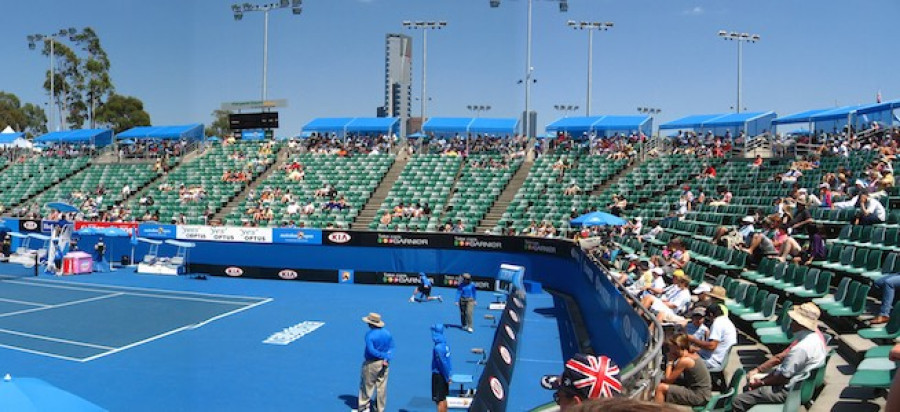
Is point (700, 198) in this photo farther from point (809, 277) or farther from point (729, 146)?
point (809, 277)

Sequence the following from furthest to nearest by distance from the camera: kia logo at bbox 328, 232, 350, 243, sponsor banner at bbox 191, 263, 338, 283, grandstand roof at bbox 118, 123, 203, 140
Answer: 1. grandstand roof at bbox 118, 123, 203, 140
2. sponsor banner at bbox 191, 263, 338, 283
3. kia logo at bbox 328, 232, 350, 243

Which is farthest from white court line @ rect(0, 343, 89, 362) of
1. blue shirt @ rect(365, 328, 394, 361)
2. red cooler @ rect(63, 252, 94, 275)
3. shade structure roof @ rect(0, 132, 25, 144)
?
shade structure roof @ rect(0, 132, 25, 144)

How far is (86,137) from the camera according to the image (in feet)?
159

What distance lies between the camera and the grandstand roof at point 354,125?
43.3 metres

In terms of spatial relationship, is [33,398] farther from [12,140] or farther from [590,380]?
[12,140]

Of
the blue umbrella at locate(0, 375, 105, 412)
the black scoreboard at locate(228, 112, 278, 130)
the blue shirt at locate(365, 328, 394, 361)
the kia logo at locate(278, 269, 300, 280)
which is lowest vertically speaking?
the kia logo at locate(278, 269, 300, 280)

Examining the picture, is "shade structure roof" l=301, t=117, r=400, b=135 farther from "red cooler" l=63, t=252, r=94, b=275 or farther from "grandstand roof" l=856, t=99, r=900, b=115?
"grandstand roof" l=856, t=99, r=900, b=115

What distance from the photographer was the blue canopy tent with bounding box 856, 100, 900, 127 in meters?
28.4

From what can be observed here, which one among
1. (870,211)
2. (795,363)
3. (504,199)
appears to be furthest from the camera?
(504,199)

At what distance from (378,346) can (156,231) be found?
23449 mm

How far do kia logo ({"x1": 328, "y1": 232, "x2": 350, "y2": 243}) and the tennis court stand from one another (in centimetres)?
509

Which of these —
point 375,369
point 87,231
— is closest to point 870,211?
point 375,369

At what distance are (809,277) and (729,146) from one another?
23310 millimetres

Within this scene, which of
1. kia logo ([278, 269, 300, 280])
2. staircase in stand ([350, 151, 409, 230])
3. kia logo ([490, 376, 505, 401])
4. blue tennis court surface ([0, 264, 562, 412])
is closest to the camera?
kia logo ([490, 376, 505, 401])
